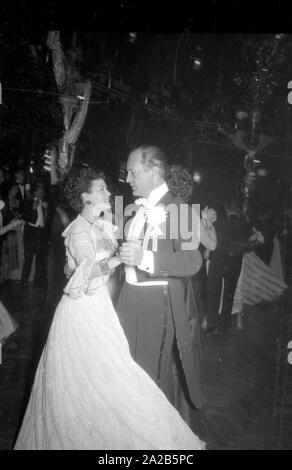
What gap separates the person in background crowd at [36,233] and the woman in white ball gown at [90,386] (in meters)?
3.95

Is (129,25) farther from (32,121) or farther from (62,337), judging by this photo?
(62,337)

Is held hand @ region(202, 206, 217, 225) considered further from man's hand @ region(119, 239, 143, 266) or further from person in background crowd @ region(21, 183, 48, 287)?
person in background crowd @ region(21, 183, 48, 287)

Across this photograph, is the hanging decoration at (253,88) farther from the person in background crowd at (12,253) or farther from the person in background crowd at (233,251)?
the person in background crowd at (12,253)

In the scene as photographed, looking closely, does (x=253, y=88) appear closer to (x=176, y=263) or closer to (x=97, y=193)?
(x=97, y=193)

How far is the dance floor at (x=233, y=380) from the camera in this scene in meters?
2.66

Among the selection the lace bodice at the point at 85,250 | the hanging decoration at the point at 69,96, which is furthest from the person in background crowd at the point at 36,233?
the lace bodice at the point at 85,250

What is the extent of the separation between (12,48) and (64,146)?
1.39m

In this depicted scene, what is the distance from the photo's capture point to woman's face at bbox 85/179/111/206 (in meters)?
2.19

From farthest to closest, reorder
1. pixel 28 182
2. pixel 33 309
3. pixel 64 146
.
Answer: pixel 28 182 → pixel 33 309 → pixel 64 146

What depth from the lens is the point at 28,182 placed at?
6.21 m

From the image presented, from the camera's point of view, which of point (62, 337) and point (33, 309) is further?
point (33, 309)
